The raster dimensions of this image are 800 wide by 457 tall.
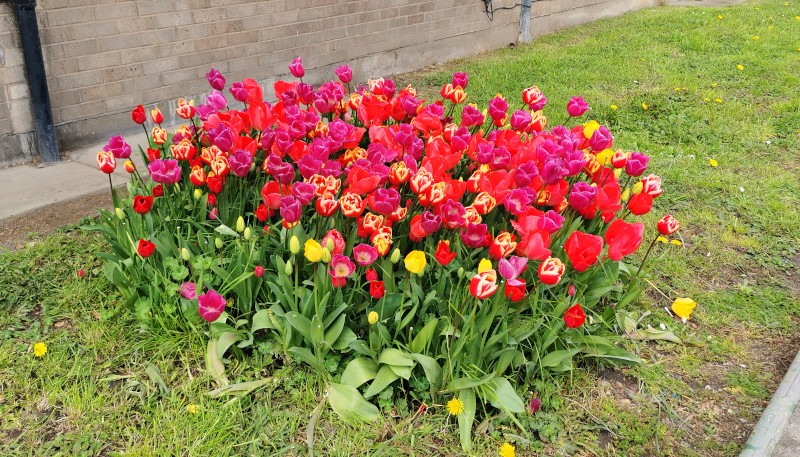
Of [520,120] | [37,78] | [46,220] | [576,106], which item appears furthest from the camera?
[37,78]

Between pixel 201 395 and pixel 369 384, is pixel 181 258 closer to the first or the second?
pixel 201 395

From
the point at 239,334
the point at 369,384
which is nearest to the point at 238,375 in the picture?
the point at 239,334

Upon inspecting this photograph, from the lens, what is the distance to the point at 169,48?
4.84 meters

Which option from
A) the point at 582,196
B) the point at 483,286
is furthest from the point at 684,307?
the point at 483,286

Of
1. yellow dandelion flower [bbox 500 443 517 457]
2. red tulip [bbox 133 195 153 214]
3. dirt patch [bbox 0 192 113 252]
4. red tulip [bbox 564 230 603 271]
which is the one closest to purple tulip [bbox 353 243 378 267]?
red tulip [bbox 564 230 603 271]

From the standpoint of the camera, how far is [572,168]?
8.19ft

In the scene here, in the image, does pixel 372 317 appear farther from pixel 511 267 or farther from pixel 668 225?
pixel 668 225

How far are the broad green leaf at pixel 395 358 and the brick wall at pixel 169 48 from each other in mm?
3107

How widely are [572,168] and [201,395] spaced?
4.91ft

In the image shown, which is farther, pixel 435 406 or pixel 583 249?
pixel 435 406

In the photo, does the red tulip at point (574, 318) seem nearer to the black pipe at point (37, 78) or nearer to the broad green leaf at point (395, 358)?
the broad green leaf at point (395, 358)

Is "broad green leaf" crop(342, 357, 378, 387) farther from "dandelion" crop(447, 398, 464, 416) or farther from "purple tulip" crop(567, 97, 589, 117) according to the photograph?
"purple tulip" crop(567, 97, 589, 117)

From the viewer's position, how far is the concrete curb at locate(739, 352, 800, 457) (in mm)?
2252

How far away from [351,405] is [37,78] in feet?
9.87
